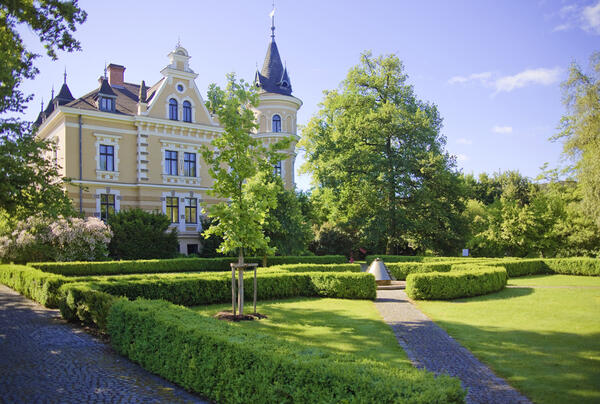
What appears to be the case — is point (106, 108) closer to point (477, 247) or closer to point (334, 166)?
point (334, 166)

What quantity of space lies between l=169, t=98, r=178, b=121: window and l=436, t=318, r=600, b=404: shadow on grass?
28.5m

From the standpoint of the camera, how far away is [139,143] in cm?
3331

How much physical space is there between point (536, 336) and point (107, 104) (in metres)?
31.4

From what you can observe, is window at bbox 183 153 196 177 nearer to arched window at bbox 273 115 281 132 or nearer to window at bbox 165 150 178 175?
window at bbox 165 150 178 175

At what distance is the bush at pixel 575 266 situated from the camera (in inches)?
1121

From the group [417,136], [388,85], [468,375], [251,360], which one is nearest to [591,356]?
[468,375]

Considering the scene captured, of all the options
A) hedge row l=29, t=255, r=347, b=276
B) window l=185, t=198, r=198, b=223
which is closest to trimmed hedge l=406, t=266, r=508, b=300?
hedge row l=29, t=255, r=347, b=276

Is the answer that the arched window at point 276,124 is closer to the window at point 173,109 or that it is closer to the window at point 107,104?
the window at point 173,109

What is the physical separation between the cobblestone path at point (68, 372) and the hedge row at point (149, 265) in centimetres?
1024

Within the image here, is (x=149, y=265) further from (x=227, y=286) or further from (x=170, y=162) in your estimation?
(x=170, y=162)

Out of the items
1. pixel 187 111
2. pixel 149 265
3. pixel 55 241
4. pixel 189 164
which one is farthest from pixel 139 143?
pixel 149 265

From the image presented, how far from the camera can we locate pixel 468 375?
8.14 metres

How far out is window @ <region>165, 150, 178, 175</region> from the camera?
34.9 m

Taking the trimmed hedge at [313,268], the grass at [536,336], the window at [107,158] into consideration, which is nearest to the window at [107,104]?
the window at [107,158]
